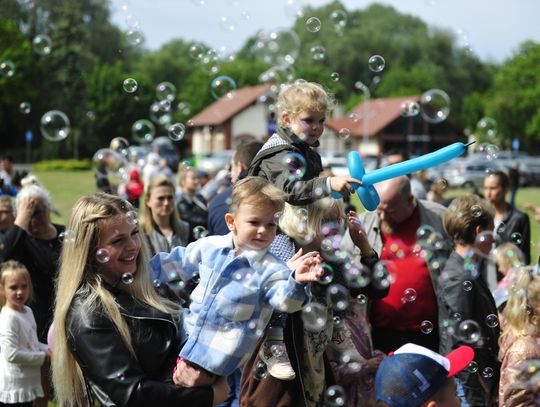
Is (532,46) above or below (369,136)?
above

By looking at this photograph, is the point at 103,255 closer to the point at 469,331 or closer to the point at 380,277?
the point at 380,277

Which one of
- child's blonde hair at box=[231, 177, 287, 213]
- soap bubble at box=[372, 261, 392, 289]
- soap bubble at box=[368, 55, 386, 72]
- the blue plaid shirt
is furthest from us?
soap bubble at box=[368, 55, 386, 72]

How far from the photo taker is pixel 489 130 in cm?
822

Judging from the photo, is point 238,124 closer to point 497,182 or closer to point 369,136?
point 369,136

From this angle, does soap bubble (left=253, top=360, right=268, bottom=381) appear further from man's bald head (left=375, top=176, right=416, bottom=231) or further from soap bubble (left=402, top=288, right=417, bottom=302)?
man's bald head (left=375, top=176, right=416, bottom=231)

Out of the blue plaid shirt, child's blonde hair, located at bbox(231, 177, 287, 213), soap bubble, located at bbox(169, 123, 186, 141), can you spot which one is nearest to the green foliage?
soap bubble, located at bbox(169, 123, 186, 141)

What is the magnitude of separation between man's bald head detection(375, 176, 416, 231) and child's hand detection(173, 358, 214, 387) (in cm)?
234

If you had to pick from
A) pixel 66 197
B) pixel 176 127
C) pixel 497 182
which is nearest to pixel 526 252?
pixel 497 182

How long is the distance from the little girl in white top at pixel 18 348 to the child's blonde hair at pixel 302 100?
2375 mm

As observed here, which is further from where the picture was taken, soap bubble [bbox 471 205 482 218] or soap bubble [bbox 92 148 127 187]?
soap bubble [bbox 92 148 127 187]

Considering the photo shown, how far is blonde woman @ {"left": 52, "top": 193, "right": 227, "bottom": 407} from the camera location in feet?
8.35

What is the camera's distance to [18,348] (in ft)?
16.1

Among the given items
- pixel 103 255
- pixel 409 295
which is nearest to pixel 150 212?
pixel 409 295

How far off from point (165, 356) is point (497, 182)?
4707 millimetres
